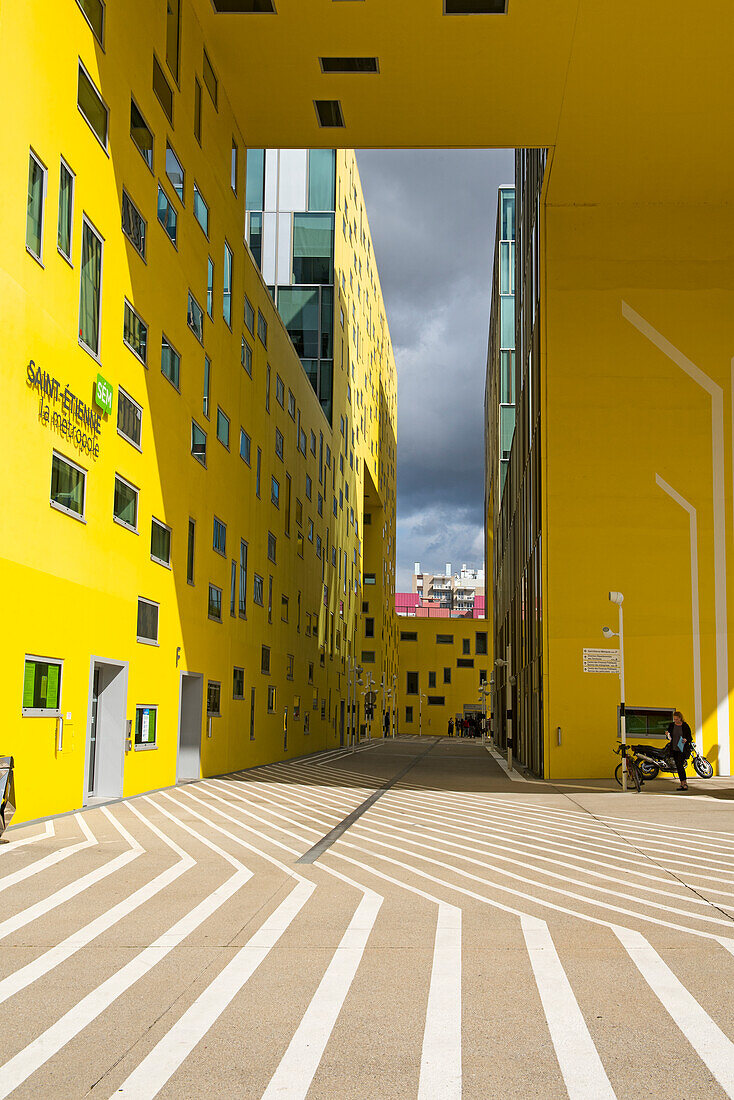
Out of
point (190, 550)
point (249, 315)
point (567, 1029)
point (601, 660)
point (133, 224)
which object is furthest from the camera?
point (249, 315)

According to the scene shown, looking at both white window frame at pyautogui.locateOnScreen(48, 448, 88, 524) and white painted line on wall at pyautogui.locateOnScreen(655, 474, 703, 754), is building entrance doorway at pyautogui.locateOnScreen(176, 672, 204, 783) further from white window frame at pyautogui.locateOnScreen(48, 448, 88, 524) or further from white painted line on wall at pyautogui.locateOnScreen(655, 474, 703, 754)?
white painted line on wall at pyautogui.locateOnScreen(655, 474, 703, 754)

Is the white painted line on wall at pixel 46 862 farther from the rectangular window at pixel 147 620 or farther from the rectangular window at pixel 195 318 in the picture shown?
the rectangular window at pixel 195 318

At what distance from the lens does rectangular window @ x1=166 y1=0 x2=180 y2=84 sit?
74.7ft

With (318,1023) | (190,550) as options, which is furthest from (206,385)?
(318,1023)

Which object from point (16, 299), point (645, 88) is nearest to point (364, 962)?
point (16, 299)

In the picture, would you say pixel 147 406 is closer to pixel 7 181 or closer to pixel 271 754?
pixel 7 181

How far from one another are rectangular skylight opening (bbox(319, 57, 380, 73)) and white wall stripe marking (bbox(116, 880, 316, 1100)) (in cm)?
2327

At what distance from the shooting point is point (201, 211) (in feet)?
84.5

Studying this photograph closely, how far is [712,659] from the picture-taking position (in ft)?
90.5

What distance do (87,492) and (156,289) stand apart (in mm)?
6146

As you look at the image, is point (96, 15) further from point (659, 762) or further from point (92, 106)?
point (659, 762)

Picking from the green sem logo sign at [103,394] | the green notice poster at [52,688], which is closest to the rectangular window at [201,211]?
the green sem logo sign at [103,394]

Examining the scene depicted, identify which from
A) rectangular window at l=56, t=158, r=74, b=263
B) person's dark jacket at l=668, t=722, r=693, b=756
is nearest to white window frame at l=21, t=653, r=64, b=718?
rectangular window at l=56, t=158, r=74, b=263

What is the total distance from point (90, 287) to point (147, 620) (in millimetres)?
6806
